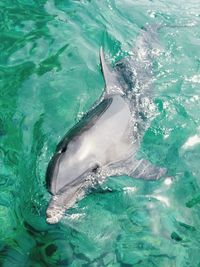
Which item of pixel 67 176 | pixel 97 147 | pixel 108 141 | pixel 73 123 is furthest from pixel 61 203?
pixel 73 123

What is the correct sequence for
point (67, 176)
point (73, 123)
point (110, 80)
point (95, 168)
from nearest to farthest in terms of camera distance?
point (67, 176) → point (95, 168) → point (73, 123) → point (110, 80)

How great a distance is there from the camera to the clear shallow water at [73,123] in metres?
5.00

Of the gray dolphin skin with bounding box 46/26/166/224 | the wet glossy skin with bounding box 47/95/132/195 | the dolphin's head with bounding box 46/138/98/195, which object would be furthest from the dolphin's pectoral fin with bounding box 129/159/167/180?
the dolphin's head with bounding box 46/138/98/195

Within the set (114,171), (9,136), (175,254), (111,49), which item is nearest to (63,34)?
(111,49)

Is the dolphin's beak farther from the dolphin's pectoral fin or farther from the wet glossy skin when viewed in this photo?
the dolphin's pectoral fin

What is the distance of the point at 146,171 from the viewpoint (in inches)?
240

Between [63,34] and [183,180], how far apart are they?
4.89 meters

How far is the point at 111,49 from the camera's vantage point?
906cm

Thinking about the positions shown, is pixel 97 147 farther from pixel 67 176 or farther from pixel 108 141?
pixel 67 176

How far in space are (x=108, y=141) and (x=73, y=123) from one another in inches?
48.5

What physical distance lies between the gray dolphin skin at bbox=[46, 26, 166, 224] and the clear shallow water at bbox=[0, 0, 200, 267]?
0.22 meters

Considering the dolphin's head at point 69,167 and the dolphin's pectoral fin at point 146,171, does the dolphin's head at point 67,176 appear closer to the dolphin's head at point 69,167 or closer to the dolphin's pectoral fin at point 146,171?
the dolphin's head at point 69,167

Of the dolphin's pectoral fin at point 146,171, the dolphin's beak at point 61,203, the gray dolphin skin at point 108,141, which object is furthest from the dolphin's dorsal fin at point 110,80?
the dolphin's beak at point 61,203

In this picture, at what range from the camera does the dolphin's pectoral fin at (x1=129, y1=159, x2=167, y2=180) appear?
6.04 meters
